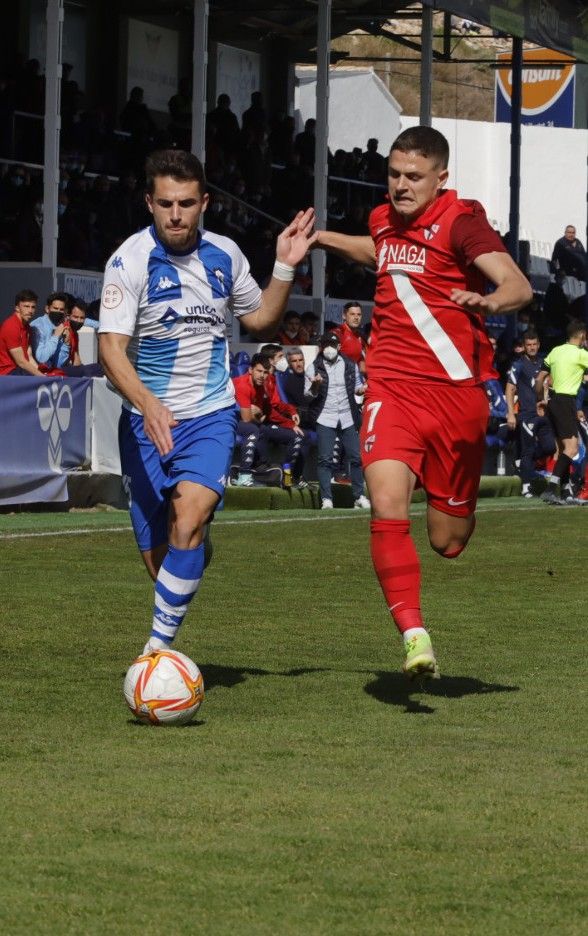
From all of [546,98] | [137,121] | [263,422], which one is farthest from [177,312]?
[546,98]

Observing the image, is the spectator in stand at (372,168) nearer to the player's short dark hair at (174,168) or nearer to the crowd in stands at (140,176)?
the crowd in stands at (140,176)

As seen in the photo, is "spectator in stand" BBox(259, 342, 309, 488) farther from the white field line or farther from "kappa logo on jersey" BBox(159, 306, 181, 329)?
"kappa logo on jersey" BBox(159, 306, 181, 329)

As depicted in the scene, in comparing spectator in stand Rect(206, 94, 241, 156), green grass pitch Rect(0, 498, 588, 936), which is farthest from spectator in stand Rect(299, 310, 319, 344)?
green grass pitch Rect(0, 498, 588, 936)

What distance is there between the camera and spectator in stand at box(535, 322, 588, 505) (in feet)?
75.8

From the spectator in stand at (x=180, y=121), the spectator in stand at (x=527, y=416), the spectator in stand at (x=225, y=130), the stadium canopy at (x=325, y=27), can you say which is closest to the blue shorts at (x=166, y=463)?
the stadium canopy at (x=325, y=27)

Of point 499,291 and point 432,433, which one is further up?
point 499,291

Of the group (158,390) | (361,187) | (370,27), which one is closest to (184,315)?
(158,390)

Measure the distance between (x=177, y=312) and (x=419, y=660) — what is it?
1.71 metres

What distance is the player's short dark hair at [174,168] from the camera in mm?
7410

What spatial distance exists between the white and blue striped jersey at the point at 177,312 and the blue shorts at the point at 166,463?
85mm

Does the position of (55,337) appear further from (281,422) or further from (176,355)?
(176,355)

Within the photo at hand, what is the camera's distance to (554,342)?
34.9m

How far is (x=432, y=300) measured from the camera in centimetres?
772

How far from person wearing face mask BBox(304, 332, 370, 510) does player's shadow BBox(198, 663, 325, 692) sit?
12.7 metres
